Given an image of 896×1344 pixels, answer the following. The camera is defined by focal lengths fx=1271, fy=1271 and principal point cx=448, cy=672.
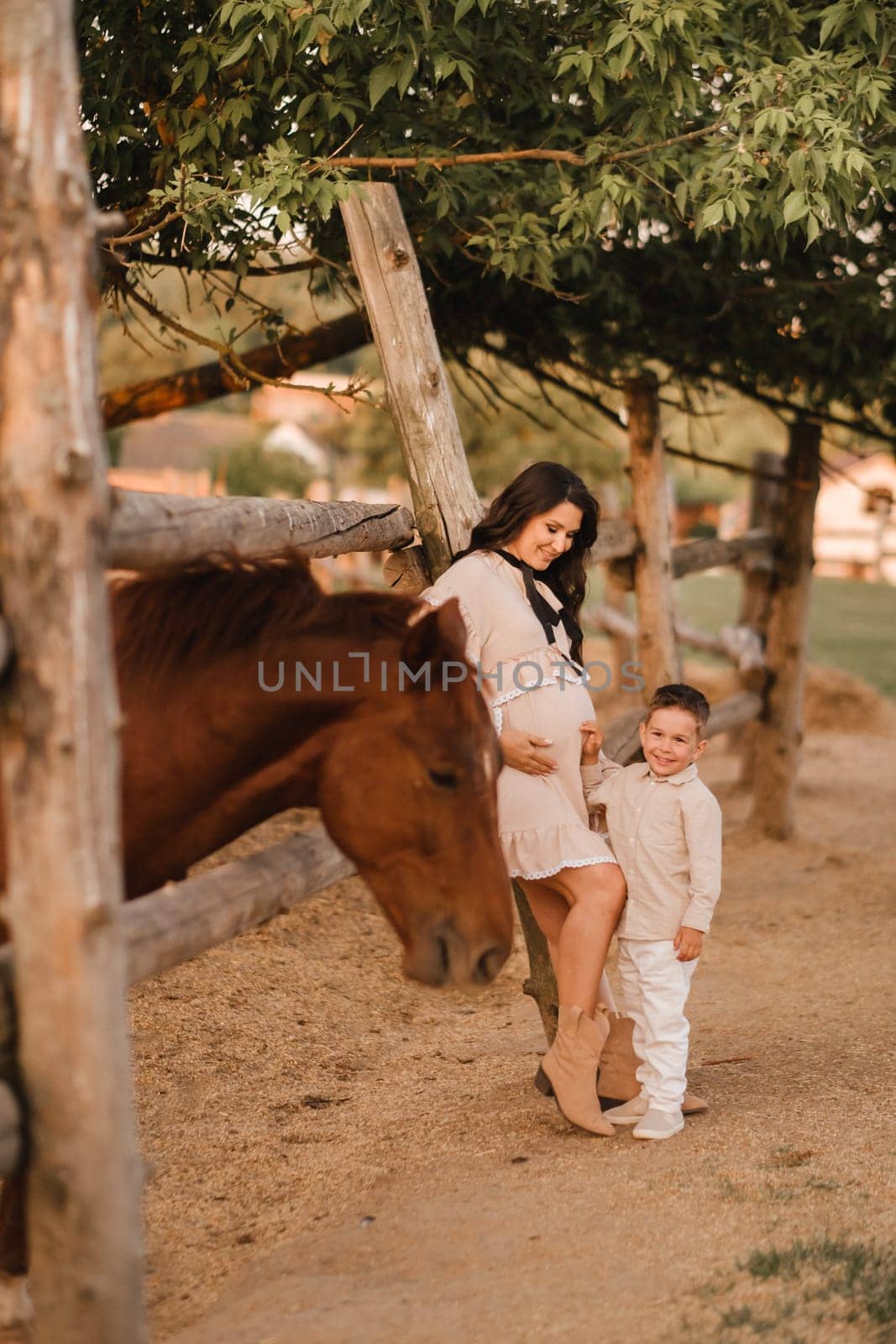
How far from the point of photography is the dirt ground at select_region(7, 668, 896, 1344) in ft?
7.82

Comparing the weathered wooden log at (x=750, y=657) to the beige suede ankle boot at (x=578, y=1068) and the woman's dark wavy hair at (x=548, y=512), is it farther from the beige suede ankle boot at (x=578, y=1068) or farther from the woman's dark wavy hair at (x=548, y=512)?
the beige suede ankle boot at (x=578, y=1068)

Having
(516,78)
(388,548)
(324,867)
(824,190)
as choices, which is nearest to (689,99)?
(824,190)

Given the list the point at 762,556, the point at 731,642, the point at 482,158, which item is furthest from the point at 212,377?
the point at 731,642

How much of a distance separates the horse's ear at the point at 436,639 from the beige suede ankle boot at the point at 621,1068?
145 cm

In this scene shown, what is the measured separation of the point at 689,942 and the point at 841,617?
64.1 ft

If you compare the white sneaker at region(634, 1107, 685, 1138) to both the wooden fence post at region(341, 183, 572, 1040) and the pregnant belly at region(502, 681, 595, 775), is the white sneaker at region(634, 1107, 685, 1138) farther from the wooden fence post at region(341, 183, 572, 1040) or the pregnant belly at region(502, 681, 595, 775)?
the pregnant belly at region(502, 681, 595, 775)

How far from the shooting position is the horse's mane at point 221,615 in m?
2.49

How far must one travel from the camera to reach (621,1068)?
11.2 feet

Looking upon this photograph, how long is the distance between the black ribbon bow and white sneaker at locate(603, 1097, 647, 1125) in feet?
3.75

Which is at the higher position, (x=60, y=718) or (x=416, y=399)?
(x=416, y=399)

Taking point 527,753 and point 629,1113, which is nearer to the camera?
point 527,753

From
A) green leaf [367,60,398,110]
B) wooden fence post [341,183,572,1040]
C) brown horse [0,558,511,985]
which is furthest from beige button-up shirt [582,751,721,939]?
green leaf [367,60,398,110]

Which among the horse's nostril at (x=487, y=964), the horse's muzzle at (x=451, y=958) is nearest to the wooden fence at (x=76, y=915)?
the horse's muzzle at (x=451, y=958)

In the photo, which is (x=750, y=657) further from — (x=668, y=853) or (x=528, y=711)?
(x=528, y=711)
